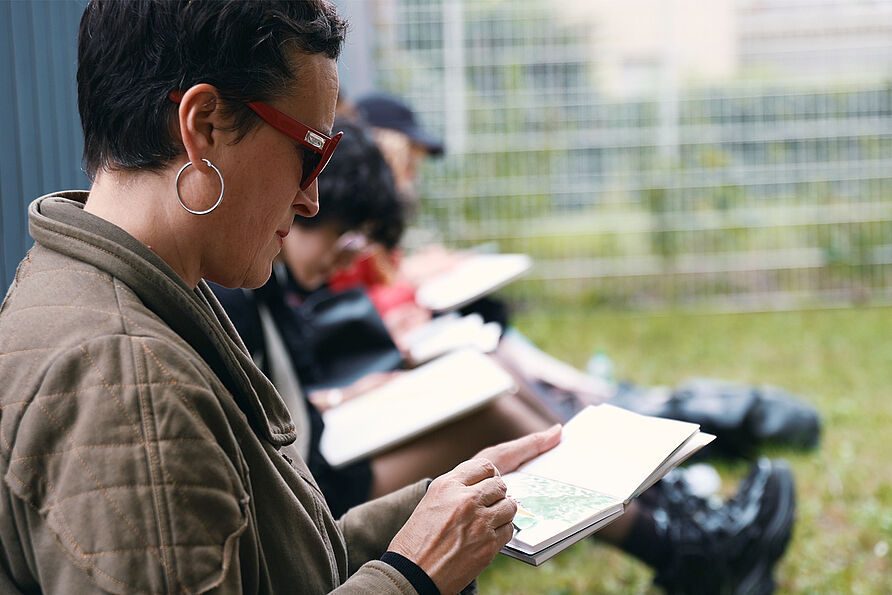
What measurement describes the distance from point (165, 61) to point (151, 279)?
0.24m

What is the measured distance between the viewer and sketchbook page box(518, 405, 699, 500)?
1333 mm

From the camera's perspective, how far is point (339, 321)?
2.46m

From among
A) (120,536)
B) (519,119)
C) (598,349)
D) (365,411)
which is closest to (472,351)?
(365,411)

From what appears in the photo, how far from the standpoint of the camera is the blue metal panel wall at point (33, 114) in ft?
5.70

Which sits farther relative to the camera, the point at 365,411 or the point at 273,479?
the point at 365,411

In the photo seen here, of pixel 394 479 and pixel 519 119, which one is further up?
pixel 519 119

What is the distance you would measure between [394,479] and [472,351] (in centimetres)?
39

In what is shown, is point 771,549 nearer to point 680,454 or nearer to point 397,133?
point 680,454

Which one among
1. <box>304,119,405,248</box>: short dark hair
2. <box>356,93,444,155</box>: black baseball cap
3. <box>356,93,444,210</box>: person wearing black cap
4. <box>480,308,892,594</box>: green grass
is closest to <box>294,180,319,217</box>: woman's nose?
<box>304,119,405,248</box>: short dark hair

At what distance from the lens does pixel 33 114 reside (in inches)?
72.0

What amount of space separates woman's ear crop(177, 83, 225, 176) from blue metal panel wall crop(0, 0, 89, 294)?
890 millimetres

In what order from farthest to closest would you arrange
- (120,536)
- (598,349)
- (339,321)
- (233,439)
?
(598,349)
(339,321)
(233,439)
(120,536)

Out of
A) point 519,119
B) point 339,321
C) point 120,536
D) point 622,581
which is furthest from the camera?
point 519,119

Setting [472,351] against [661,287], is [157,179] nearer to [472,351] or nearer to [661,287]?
[472,351]
